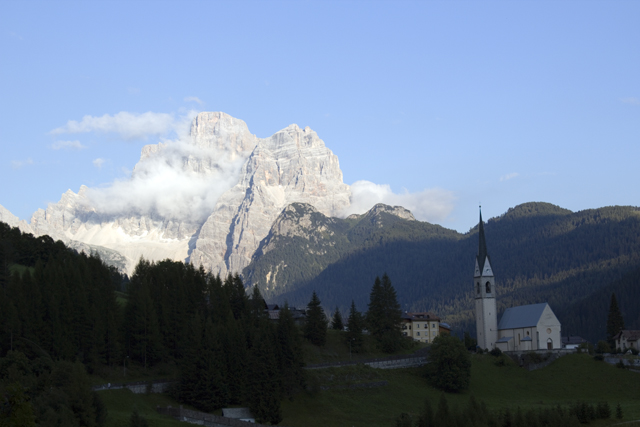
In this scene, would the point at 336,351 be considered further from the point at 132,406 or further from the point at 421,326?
the point at 132,406

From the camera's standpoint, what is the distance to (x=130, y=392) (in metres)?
83.6

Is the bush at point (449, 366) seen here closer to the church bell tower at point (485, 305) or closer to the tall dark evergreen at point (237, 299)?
the tall dark evergreen at point (237, 299)

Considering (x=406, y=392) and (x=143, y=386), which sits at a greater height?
(x=143, y=386)

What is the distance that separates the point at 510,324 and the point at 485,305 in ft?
20.7

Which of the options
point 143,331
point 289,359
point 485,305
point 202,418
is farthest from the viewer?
point 485,305

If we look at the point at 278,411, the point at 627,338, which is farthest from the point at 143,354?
the point at 627,338

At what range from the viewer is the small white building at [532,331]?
141 m

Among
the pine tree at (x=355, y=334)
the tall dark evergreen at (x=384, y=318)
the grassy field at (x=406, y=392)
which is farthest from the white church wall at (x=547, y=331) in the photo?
the pine tree at (x=355, y=334)

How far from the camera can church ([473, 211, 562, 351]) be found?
142m

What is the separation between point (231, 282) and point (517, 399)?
165 ft

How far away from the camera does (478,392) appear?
368ft

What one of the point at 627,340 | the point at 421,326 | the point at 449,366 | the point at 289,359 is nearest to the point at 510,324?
the point at 421,326

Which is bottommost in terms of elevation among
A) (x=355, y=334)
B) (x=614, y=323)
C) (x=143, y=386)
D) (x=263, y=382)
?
(x=143, y=386)

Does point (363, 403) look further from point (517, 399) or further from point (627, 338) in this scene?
point (627, 338)
